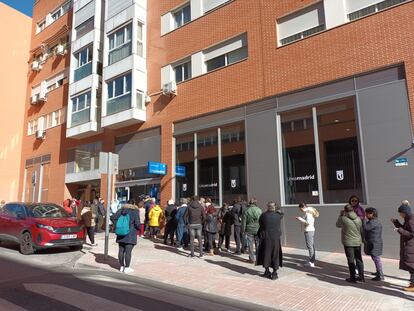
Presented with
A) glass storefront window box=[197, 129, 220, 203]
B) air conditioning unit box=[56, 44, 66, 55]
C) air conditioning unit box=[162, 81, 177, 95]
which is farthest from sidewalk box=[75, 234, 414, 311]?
air conditioning unit box=[56, 44, 66, 55]

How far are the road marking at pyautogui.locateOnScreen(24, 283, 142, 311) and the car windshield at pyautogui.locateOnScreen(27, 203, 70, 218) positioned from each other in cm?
485

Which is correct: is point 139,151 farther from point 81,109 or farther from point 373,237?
point 373,237

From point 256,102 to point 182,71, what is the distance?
519cm

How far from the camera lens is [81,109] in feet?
74.5

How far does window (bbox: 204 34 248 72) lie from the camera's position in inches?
612

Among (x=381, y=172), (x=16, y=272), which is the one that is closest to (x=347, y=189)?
(x=381, y=172)

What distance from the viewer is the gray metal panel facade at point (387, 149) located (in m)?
10.5

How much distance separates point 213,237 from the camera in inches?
474

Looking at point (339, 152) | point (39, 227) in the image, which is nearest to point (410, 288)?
point (339, 152)

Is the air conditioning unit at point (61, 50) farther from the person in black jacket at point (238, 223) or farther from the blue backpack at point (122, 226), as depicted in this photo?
the blue backpack at point (122, 226)

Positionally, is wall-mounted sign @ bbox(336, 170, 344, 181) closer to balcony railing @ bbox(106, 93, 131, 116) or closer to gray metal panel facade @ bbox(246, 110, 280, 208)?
gray metal panel facade @ bbox(246, 110, 280, 208)

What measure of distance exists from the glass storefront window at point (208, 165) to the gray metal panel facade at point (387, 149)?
6.34m

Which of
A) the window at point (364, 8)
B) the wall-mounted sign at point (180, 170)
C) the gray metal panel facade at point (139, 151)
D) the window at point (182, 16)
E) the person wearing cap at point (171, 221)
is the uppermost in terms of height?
the window at point (182, 16)

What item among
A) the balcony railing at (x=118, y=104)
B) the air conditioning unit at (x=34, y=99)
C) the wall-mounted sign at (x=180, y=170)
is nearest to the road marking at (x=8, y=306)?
the wall-mounted sign at (x=180, y=170)
